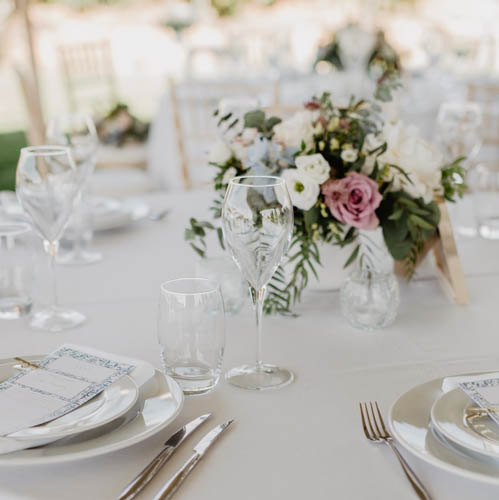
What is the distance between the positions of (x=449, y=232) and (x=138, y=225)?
2.28 ft

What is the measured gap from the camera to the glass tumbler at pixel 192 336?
2.53 ft

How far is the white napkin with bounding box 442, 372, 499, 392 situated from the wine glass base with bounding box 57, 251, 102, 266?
Answer: 754 mm

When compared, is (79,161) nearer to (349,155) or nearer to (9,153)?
(349,155)

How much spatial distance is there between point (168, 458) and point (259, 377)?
0.20m

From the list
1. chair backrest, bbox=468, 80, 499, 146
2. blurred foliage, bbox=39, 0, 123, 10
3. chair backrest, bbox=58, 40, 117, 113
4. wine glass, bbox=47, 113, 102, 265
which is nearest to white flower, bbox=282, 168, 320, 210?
wine glass, bbox=47, 113, 102, 265

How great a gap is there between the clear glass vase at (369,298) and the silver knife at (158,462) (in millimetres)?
333

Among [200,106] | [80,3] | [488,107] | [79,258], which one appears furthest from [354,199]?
[80,3]

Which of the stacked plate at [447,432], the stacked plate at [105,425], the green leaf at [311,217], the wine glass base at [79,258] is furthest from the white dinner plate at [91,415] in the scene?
the wine glass base at [79,258]

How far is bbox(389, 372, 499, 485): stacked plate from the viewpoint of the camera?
0.61 m

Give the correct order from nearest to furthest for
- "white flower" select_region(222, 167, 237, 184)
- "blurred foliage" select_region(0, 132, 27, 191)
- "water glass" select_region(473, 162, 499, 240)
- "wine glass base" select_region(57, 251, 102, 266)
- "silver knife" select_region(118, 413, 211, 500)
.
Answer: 1. "silver knife" select_region(118, 413, 211, 500)
2. "white flower" select_region(222, 167, 237, 184)
3. "wine glass base" select_region(57, 251, 102, 266)
4. "water glass" select_region(473, 162, 499, 240)
5. "blurred foliage" select_region(0, 132, 27, 191)

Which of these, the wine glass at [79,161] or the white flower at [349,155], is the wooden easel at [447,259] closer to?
the white flower at [349,155]

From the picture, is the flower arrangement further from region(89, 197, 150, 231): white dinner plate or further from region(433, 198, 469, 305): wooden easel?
region(89, 197, 150, 231): white dinner plate

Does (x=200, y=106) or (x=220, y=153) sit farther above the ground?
(x=200, y=106)

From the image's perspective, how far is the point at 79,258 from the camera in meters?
1.32
